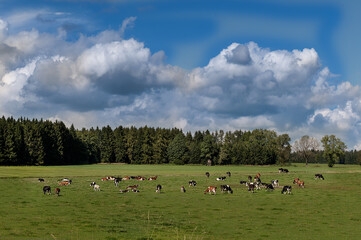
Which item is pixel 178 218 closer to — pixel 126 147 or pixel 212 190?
pixel 212 190

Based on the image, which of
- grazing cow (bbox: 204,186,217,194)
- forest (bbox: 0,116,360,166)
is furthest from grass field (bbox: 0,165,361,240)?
forest (bbox: 0,116,360,166)

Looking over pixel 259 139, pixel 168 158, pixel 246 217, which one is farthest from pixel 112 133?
pixel 246 217

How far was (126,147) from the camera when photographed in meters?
192

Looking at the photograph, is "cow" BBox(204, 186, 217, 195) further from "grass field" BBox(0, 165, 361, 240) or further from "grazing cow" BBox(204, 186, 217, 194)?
"grass field" BBox(0, 165, 361, 240)

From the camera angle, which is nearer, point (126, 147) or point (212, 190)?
point (212, 190)

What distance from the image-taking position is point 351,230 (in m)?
22.0

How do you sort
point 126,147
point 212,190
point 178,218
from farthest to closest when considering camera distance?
point 126,147
point 212,190
point 178,218

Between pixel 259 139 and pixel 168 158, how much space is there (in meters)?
48.2

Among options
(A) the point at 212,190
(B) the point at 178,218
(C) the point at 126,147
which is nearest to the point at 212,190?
(A) the point at 212,190

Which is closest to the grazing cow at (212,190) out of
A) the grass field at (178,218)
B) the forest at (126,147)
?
the grass field at (178,218)

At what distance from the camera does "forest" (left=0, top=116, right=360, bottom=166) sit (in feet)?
462

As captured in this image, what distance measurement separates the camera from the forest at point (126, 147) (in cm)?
14075

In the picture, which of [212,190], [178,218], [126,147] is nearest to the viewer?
[178,218]

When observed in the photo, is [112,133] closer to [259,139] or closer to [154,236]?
[259,139]
